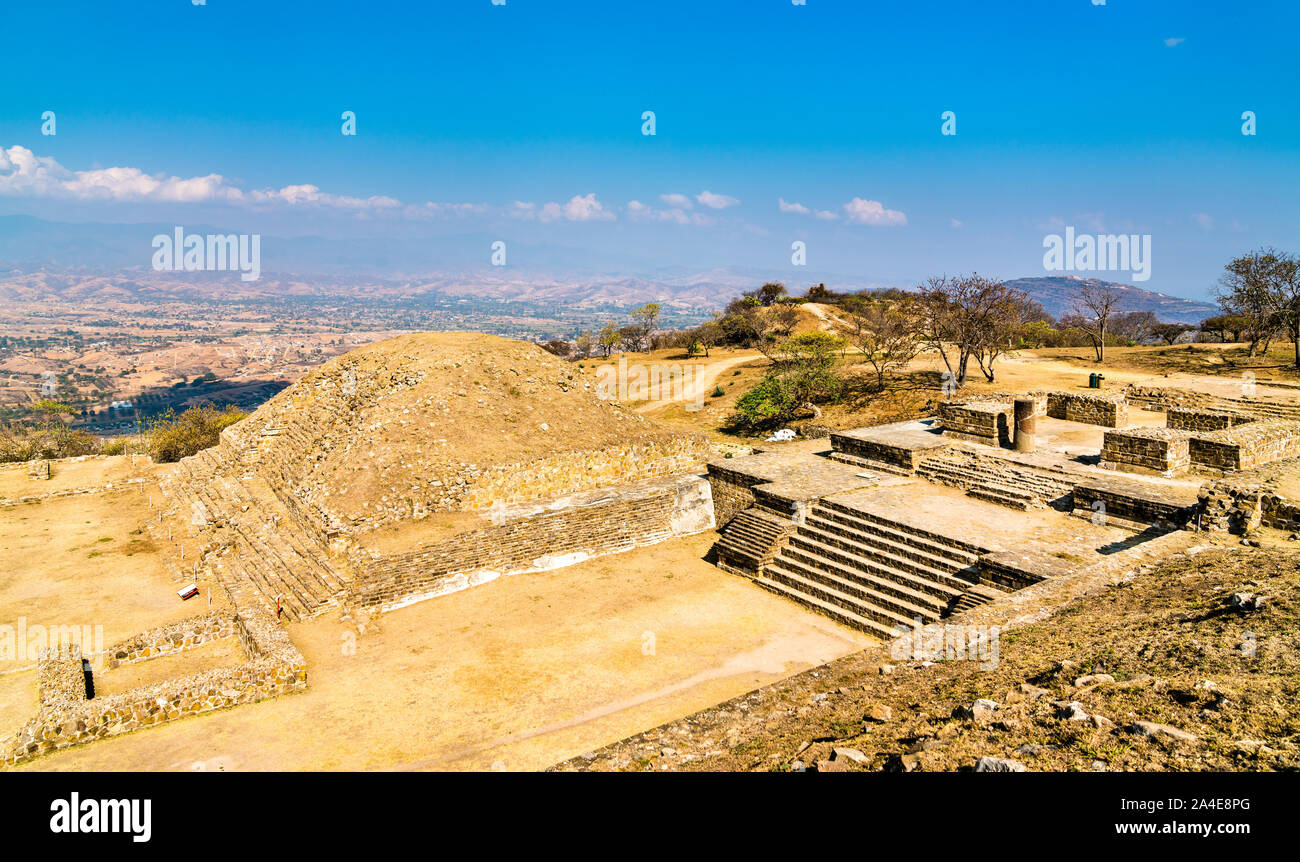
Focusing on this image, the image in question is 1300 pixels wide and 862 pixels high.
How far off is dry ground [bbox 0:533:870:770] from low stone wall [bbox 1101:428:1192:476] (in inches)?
282

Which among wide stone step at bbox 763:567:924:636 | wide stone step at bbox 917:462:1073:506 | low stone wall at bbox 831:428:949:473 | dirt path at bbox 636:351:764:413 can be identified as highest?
dirt path at bbox 636:351:764:413

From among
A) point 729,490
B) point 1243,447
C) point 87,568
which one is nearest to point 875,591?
point 729,490

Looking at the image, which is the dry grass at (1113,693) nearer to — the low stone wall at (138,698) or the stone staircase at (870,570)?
the stone staircase at (870,570)

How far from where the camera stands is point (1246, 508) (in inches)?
344

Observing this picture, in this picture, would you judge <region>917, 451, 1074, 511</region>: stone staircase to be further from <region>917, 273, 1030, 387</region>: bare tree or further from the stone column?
<region>917, 273, 1030, 387</region>: bare tree

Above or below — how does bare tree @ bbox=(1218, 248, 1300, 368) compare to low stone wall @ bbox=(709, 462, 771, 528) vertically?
above

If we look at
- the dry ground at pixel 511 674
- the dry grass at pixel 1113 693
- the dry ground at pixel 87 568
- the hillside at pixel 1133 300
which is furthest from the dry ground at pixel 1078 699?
the hillside at pixel 1133 300

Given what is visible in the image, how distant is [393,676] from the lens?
8.30 meters

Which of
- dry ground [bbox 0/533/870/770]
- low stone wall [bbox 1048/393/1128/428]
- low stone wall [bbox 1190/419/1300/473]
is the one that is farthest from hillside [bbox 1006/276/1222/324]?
dry ground [bbox 0/533/870/770]

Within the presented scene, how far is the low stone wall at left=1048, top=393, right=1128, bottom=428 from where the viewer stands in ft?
53.3

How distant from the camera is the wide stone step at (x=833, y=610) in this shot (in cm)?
944

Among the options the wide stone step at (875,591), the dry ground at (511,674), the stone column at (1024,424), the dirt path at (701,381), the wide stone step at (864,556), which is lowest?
the dry ground at (511,674)

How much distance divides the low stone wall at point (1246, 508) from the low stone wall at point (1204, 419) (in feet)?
18.4
